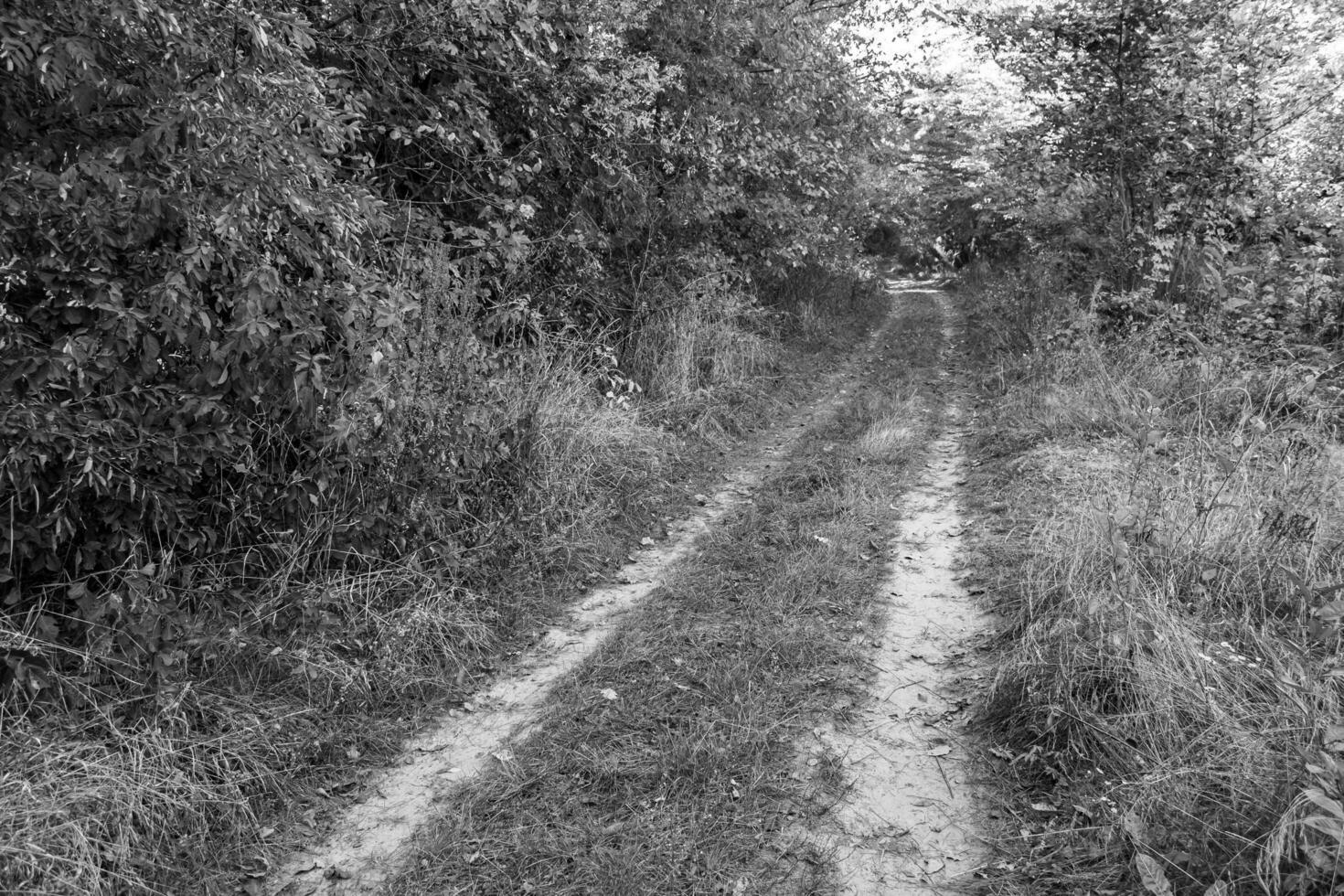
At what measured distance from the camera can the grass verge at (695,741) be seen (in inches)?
120

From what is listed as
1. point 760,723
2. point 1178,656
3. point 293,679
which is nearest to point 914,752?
point 760,723

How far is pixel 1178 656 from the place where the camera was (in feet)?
11.7

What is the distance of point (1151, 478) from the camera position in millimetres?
5250

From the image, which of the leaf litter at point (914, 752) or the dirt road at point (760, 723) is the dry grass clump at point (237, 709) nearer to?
the dirt road at point (760, 723)

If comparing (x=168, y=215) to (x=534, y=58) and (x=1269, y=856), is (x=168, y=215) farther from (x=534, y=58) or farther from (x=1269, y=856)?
(x=1269, y=856)

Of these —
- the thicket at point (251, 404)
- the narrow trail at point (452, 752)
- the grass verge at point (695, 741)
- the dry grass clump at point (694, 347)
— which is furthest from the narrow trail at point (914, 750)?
the dry grass clump at point (694, 347)

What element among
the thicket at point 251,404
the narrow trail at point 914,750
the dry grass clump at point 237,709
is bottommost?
the narrow trail at point 914,750

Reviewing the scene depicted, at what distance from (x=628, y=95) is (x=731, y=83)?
8.56 ft

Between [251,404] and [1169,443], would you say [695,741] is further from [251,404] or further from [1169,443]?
[1169,443]

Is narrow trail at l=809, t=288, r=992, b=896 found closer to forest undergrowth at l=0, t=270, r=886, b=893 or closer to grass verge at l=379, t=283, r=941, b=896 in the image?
grass verge at l=379, t=283, r=941, b=896

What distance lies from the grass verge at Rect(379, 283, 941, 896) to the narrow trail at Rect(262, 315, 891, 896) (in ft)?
0.41

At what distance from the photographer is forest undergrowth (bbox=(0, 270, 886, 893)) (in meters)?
2.88

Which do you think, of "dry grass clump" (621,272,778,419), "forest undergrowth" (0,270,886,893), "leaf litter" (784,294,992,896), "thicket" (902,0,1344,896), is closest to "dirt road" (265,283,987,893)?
"leaf litter" (784,294,992,896)

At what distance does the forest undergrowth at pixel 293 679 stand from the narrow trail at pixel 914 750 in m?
1.98
